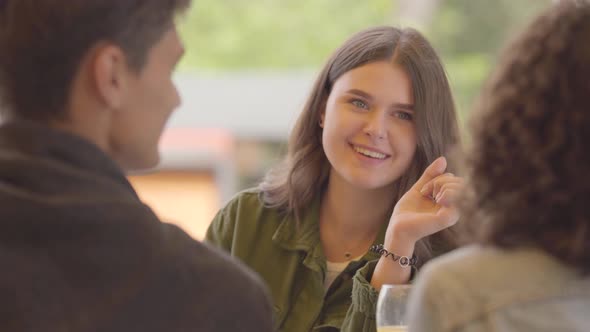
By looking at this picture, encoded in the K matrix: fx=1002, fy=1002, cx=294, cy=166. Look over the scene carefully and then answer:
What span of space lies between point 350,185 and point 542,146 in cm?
112

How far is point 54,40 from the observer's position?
3.98 feet

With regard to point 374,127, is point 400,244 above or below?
below

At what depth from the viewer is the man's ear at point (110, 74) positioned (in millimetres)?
1227

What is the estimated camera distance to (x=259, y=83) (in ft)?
24.3

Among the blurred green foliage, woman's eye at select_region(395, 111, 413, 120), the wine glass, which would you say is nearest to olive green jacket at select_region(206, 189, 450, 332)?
woman's eye at select_region(395, 111, 413, 120)

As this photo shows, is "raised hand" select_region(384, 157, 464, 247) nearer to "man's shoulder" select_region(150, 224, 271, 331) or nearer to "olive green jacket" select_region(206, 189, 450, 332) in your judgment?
"olive green jacket" select_region(206, 189, 450, 332)

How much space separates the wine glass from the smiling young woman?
15.3 inches

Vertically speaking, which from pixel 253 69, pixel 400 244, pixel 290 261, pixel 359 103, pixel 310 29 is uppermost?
pixel 359 103

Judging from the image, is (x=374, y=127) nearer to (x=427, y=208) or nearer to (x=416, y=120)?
(x=416, y=120)

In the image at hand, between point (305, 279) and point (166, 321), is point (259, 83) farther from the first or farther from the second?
point (166, 321)

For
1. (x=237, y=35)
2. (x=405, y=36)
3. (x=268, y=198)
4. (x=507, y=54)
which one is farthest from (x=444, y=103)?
(x=237, y=35)

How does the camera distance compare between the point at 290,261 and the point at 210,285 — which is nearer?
the point at 210,285

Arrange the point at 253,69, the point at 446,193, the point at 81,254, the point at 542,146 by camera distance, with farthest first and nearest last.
Result: the point at 253,69 < the point at 446,193 < the point at 81,254 < the point at 542,146

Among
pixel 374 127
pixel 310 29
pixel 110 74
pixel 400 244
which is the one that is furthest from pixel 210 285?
pixel 310 29
